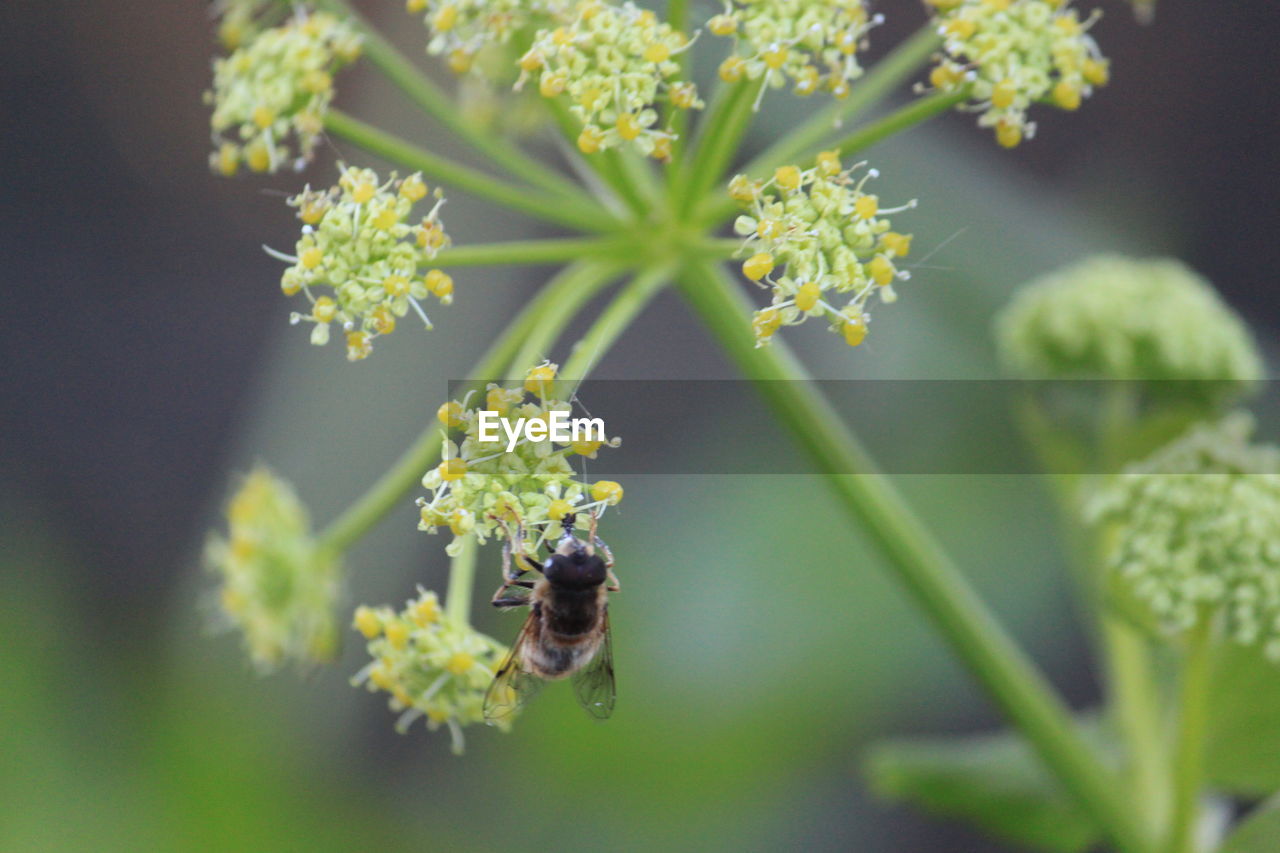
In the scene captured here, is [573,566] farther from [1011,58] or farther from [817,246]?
[1011,58]

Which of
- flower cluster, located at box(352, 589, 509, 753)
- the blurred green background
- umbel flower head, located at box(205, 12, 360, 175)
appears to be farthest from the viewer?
the blurred green background

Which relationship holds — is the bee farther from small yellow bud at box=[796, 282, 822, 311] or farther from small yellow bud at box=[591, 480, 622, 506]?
small yellow bud at box=[796, 282, 822, 311]

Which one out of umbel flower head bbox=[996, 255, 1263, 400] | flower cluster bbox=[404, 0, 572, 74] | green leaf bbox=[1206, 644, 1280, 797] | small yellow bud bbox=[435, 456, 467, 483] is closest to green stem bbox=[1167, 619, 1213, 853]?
green leaf bbox=[1206, 644, 1280, 797]

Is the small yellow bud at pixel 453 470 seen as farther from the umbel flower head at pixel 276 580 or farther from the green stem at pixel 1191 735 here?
the green stem at pixel 1191 735

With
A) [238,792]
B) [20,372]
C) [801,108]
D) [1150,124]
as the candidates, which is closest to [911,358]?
[801,108]

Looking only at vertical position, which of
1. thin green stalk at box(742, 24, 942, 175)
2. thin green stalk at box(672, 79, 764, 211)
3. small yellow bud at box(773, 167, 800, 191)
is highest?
thin green stalk at box(742, 24, 942, 175)

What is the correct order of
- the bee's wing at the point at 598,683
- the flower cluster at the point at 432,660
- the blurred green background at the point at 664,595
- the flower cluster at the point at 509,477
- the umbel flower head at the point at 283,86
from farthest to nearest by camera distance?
the blurred green background at the point at 664,595 < the bee's wing at the point at 598,683 < the umbel flower head at the point at 283,86 < the flower cluster at the point at 432,660 < the flower cluster at the point at 509,477

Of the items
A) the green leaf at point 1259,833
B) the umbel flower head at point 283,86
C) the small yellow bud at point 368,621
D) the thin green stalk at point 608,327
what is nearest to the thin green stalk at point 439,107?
the umbel flower head at point 283,86
